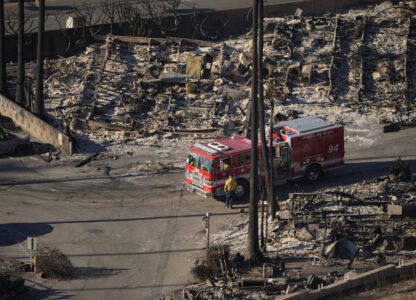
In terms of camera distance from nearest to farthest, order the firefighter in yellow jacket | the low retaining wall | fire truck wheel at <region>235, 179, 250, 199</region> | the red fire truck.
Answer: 1. the firefighter in yellow jacket
2. the red fire truck
3. fire truck wheel at <region>235, 179, 250, 199</region>
4. the low retaining wall

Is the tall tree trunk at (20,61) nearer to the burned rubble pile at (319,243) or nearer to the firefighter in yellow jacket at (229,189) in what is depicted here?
the firefighter in yellow jacket at (229,189)

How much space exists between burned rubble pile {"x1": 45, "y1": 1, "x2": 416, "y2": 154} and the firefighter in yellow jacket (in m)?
7.39

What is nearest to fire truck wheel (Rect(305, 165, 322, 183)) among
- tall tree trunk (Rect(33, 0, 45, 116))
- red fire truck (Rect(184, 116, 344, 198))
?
red fire truck (Rect(184, 116, 344, 198))

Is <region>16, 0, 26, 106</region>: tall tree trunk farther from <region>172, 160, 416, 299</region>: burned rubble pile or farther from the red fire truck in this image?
<region>172, 160, 416, 299</region>: burned rubble pile

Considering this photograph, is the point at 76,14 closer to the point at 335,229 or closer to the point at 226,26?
the point at 226,26

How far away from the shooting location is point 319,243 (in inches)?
976

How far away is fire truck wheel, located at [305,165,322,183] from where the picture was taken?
30.1 m

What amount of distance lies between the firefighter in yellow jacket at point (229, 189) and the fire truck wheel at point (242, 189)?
552 millimetres

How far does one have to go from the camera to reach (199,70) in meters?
39.9

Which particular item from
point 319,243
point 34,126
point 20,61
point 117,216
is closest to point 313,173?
point 319,243

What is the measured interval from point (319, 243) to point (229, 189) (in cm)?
445

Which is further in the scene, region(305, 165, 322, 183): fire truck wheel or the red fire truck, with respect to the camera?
A: region(305, 165, 322, 183): fire truck wheel

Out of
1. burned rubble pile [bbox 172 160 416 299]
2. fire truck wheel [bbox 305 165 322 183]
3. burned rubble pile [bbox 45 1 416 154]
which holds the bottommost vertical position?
burned rubble pile [bbox 172 160 416 299]

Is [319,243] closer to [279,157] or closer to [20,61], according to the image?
[279,157]
